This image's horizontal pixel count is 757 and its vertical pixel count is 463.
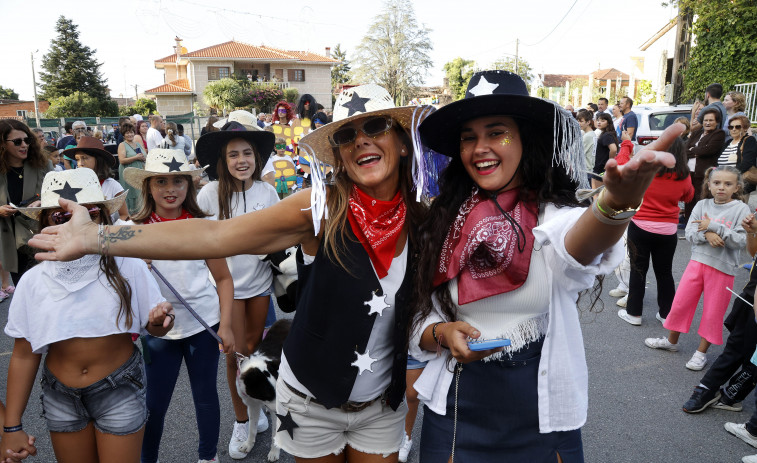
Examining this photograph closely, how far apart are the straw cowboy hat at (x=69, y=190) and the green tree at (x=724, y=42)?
15174 millimetres

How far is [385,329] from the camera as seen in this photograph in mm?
1887

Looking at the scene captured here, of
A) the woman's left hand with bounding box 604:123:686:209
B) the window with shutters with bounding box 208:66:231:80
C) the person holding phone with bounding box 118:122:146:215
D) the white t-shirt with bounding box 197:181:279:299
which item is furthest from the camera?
the window with shutters with bounding box 208:66:231:80

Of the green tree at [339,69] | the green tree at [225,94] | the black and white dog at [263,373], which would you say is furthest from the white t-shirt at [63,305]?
the green tree at [339,69]

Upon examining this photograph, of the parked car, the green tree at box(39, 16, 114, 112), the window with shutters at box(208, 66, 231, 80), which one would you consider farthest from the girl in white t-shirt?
the green tree at box(39, 16, 114, 112)

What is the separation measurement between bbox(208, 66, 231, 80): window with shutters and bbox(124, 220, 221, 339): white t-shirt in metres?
44.5

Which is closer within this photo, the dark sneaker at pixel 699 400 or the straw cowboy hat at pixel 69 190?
the straw cowboy hat at pixel 69 190

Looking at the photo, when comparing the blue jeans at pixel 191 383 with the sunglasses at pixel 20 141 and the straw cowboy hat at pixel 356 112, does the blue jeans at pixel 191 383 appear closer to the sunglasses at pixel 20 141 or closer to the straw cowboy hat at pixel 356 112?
the straw cowboy hat at pixel 356 112

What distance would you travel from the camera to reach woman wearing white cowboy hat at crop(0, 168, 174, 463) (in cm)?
213

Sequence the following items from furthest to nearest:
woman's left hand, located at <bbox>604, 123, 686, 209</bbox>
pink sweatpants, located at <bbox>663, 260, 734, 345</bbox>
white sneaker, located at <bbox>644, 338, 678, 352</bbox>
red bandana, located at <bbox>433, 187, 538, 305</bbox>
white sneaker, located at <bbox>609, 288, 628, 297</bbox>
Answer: white sneaker, located at <bbox>609, 288, 628, 297</bbox>, white sneaker, located at <bbox>644, 338, 678, 352</bbox>, pink sweatpants, located at <bbox>663, 260, 734, 345</bbox>, red bandana, located at <bbox>433, 187, 538, 305</bbox>, woman's left hand, located at <bbox>604, 123, 686, 209</bbox>

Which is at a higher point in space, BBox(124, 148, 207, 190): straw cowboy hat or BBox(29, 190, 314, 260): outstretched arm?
BBox(124, 148, 207, 190): straw cowboy hat

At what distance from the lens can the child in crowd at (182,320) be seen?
2785 millimetres

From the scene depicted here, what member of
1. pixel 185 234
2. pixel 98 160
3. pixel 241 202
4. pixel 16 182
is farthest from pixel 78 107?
pixel 185 234

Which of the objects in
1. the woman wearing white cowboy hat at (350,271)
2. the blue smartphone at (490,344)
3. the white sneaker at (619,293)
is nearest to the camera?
the blue smartphone at (490,344)

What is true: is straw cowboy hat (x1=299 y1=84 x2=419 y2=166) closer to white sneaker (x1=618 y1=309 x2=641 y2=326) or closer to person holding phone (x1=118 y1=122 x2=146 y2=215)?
white sneaker (x1=618 y1=309 x2=641 y2=326)
